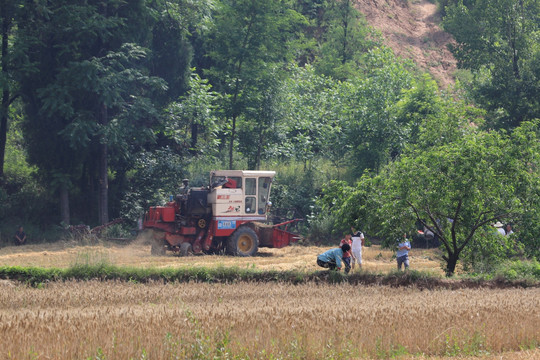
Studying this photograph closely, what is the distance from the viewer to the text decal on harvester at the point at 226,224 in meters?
24.3

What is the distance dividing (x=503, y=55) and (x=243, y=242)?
68.5 ft

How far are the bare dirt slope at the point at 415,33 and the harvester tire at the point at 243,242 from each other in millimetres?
46274

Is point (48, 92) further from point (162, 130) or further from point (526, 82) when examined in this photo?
point (526, 82)

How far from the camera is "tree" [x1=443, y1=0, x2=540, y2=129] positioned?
33.6m

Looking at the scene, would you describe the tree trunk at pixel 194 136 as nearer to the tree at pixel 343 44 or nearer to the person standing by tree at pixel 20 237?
the person standing by tree at pixel 20 237

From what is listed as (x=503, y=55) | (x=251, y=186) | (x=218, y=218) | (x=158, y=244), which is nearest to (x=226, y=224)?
(x=218, y=218)

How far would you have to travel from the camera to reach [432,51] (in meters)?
72.0

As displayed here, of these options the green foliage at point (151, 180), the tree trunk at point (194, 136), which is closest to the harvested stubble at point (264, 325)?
the green foliage at point (151, 180)

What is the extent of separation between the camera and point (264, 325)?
983 centimetres

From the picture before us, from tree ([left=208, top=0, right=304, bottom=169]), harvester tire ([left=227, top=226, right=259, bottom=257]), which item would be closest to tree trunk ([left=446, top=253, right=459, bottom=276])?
harvester tire ([left=227, top=226, right=259, bottom=257])

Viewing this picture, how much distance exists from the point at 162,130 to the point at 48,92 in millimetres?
7095

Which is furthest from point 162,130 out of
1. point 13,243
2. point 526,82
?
point 526,82

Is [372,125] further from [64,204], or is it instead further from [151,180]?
[64,204]

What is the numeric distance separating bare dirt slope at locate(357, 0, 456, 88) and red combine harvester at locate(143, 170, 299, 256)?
4579 centimetres
